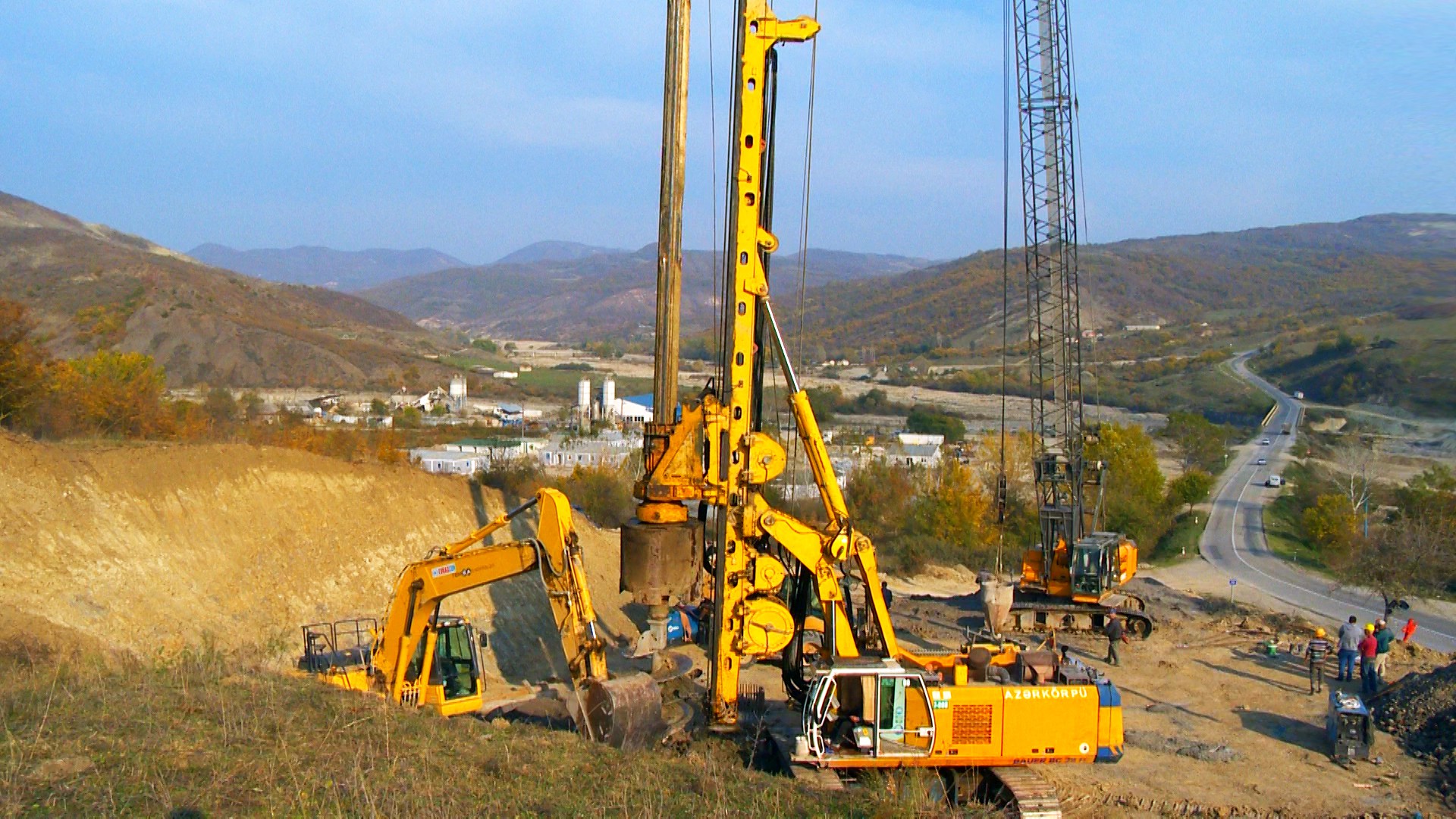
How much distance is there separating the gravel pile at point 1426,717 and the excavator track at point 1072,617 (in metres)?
7.35

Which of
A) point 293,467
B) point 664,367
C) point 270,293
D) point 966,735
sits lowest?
point 966,735

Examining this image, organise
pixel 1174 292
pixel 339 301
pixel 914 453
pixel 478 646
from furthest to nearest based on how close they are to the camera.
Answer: pixel 1174 292 < pixel 339 301 < pixel 914 453 < pixel 478 646

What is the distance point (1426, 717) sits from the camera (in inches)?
661

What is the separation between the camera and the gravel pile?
1552cm

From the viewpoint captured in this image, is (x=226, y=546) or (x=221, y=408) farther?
(x=221, y=408)

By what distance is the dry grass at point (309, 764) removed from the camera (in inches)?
325

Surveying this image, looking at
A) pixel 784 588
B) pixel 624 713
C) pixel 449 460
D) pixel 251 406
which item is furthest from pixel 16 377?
pixel 251 406

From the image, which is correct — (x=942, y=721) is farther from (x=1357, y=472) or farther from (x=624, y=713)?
(x=1357, y=472)

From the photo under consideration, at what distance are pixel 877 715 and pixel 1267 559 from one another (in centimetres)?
3743

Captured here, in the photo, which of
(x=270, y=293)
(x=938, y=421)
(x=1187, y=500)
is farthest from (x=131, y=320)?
(x=1187, y=500)

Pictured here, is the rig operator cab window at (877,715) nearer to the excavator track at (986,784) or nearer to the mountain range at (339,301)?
the excavator track at (986,784)

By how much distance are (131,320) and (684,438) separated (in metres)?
83.7

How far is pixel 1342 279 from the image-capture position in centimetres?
15638

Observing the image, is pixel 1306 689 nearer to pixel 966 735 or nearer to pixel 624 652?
pixel 966 735
